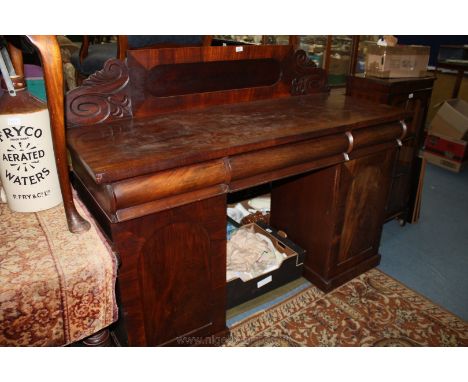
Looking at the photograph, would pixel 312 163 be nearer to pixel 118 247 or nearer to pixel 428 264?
pixel 118 247

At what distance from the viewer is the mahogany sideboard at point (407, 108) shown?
7.09 ft

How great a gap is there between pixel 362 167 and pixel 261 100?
0.58 metres

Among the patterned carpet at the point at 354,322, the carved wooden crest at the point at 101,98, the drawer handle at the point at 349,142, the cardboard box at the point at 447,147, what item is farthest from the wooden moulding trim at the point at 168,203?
the cardboard box at the point at 447,147

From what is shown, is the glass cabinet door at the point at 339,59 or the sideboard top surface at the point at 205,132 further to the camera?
the glass cabinet door at the point at 339,59

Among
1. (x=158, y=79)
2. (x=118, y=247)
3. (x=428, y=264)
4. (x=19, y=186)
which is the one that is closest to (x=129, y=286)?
(x=118, y=247)

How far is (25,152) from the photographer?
111 cm

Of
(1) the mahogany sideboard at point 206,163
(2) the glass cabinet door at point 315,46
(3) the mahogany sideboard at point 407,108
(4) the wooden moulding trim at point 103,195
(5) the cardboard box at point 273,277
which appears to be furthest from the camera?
(2) the glass cabinet door at point 315,46

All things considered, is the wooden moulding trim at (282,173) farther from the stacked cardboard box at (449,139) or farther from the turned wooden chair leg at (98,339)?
the stacked cardboard box at (449,139)

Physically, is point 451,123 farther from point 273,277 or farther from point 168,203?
point 168,203

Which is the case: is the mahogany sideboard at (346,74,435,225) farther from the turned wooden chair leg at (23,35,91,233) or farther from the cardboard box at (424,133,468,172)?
the turned wooden chair leg at (23,35,91,233)

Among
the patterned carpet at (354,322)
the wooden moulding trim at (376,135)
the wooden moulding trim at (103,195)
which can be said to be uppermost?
the wooden moulding trim at (376,135)

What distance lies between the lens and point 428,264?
2254 mm

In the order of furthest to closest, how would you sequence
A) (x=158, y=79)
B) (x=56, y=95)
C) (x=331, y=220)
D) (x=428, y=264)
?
1. (x=428, y=264)
2. (x=331, y=220)
3. (x=158, y=79)
4. (x=56, y=95)

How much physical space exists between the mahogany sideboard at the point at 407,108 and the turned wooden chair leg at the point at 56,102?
5.60ft
